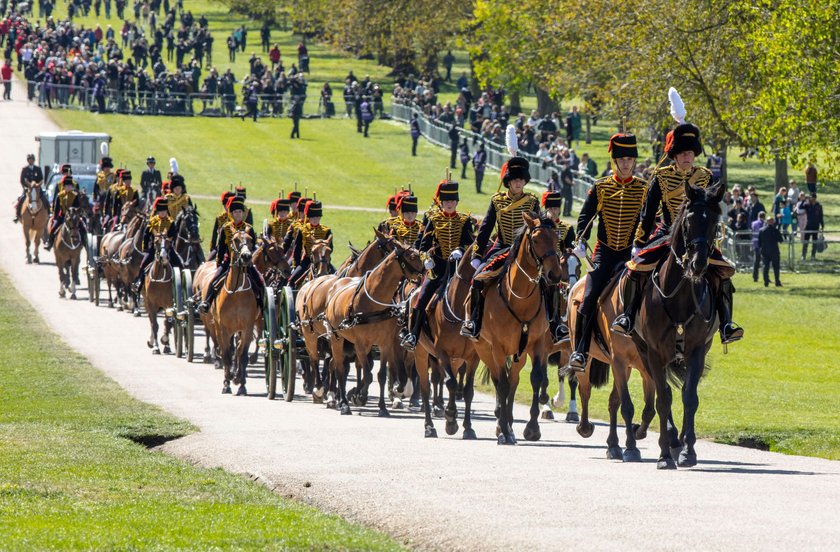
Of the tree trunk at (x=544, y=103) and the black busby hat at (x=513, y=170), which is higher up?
the tree trunk at (x=544, y=103)

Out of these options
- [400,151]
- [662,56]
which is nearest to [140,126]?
[400,151]

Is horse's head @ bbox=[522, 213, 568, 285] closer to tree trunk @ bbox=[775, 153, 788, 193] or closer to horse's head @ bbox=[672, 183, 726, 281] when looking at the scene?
horse's head @ bbox=[672, 183, 726, 281]

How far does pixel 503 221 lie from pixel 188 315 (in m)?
11.5

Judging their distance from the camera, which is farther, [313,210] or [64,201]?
[64,201]

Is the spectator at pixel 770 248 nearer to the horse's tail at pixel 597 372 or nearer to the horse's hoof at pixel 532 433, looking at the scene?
the horse's tail at pixel 597 372

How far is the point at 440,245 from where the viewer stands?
752 inches

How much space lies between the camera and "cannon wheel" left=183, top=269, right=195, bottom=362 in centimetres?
2794

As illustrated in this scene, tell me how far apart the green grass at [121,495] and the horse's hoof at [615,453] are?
353 centimetres

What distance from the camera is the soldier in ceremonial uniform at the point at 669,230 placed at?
14.8m

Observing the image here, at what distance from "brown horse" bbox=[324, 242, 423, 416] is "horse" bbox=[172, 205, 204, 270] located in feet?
31.8

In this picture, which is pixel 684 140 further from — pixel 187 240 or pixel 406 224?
pixel 187 240

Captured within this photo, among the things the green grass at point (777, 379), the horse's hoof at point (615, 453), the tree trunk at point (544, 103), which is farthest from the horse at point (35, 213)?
the tree trunk at point (544, 103)

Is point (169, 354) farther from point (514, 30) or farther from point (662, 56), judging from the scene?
point (514, 30)

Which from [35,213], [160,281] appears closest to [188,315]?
[160,281]
